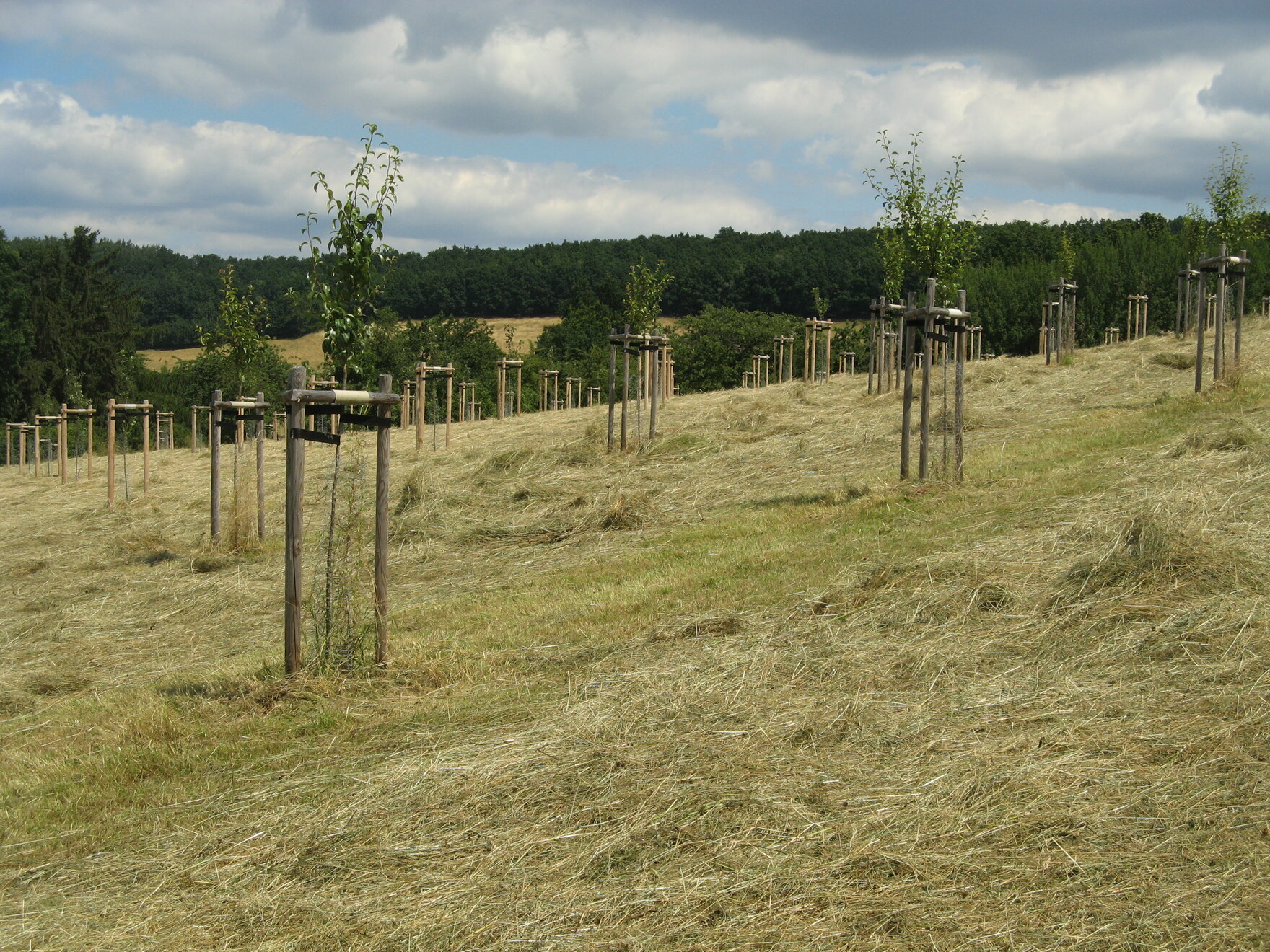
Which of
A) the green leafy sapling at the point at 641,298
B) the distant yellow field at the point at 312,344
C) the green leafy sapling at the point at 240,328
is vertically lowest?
the green leafy sapling at the point at 240,328

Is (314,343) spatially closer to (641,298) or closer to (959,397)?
(641,298)

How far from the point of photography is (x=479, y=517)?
13672 millimetres

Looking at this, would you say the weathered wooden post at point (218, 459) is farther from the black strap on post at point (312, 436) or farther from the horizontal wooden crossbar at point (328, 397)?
the horizontal wooden crossbar at point (328, 397)

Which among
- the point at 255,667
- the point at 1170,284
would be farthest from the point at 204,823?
the point at 1170,284

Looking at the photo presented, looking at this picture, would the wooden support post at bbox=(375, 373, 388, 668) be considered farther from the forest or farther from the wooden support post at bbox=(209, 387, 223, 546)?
the forest

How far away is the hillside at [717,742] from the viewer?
3.83 m

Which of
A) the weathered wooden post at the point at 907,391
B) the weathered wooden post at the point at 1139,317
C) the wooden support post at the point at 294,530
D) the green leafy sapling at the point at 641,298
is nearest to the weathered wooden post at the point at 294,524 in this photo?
the wooden support post at the point at 294,530

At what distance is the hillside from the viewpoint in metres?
3.83

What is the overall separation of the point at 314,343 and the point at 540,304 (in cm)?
1993

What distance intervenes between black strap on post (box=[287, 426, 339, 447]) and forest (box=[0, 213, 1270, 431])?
19768 millimetres

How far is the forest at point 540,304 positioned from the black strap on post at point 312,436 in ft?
64.9

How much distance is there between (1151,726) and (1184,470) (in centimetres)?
600

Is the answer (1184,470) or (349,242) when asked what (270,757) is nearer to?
(349,242)

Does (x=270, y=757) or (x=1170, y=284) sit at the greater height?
(x=1170, y=284)
